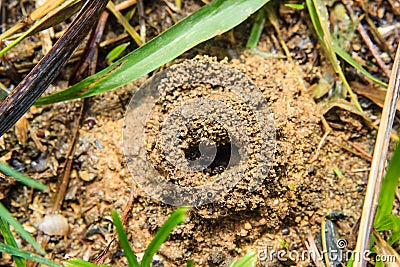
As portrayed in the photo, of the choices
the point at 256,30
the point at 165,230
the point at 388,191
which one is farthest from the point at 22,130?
the point at 388,191

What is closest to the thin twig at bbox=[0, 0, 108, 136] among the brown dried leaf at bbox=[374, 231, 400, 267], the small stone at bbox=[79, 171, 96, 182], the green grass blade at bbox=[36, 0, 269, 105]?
the green grass blade at bbox=[36, 0, 269, 105]

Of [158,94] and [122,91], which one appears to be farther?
[122,91]

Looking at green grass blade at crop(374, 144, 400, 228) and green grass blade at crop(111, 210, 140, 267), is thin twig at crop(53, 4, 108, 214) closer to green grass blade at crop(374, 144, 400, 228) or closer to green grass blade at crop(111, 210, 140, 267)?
green grass blade at crop(111, 210, 140, 267)

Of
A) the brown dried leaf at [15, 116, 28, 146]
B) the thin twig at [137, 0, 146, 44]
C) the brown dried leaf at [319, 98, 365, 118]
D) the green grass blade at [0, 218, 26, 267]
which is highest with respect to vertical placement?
the thin twig at [137, 0, 146, 44]

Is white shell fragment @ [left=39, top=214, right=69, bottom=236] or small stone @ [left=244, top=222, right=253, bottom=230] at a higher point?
white shell fragment @ [left=39, top=214, right=69, bottom=236]

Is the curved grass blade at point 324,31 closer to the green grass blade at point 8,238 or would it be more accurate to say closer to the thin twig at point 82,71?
the thin twig at point 82,71

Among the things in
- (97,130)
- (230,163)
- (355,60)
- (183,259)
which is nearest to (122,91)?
(97,130)

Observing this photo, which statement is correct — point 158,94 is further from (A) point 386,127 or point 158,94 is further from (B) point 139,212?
(A) point 386,127
